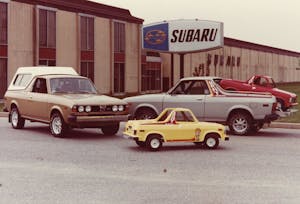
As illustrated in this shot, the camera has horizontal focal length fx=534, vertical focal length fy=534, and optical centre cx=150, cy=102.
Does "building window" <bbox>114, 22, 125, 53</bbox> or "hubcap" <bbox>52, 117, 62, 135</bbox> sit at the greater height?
"building window" <bbox>114, 22, 125, 53</bbox>

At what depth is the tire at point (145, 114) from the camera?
54.6 ft

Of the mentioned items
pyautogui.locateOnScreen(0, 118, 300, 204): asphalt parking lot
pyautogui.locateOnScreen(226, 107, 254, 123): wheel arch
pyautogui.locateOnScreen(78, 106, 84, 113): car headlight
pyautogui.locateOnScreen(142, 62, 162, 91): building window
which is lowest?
pyautogui.locateOnScreen(0, 118, 300, 204): asphalt parking lot

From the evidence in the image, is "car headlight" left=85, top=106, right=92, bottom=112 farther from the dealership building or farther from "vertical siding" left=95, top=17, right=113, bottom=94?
"vertical siding" left=95, top=17, right=113, bottom=94

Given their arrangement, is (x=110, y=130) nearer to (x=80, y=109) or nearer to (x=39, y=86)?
(x=80, y=109)

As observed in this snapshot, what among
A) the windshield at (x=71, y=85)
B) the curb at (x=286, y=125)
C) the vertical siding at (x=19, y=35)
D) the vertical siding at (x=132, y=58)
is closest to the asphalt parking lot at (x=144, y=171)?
the windshield at (x=71, y=85)

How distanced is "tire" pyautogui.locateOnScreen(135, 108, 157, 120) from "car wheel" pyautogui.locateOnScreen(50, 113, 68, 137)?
2.70 meters

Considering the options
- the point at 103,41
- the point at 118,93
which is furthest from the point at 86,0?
the point at 118,93

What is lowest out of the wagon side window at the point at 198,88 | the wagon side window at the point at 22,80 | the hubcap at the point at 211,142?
the hubcap at the point at 211,142

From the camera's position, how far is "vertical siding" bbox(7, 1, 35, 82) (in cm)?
3694

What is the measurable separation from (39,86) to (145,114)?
3408 mm

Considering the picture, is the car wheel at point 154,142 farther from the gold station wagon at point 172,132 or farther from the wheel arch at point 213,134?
the wheel arch at point 213,134

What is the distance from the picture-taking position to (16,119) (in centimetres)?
1759

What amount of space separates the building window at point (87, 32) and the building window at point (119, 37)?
155 inches

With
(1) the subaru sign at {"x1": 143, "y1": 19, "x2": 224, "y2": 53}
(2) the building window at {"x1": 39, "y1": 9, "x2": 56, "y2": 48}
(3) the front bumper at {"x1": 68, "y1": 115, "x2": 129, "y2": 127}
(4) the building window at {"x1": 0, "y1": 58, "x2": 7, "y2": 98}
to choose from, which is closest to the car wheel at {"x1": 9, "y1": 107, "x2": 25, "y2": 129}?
(3) the front bumper at {"x1": 68, "y1": 115, "x2": 129, "y2": 127}
